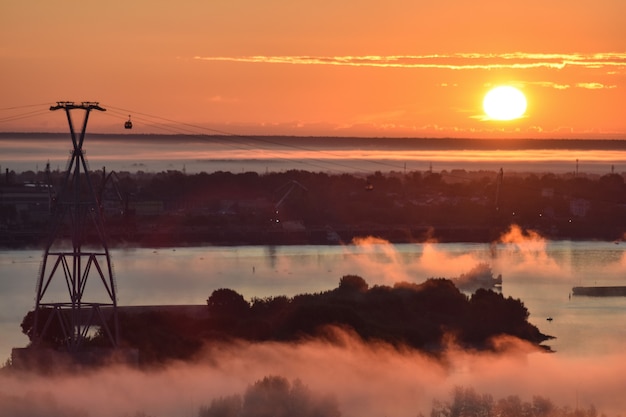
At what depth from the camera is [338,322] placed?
27.2 m

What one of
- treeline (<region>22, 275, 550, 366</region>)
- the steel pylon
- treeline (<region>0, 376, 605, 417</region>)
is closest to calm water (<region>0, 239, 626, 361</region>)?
treeline (<region>22, 275, 550, 366</region>)

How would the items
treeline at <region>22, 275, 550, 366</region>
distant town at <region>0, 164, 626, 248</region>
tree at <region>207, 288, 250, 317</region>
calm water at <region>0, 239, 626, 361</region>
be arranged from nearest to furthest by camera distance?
1. treeline at <region>22, 275, 550, 366</region>
2. tree at <region>207, 288, 250, 317</region>
3. calm water at <region>0, 239, 626, 361</region>
4. distant town at <region>0, 164, 626, 248</region>

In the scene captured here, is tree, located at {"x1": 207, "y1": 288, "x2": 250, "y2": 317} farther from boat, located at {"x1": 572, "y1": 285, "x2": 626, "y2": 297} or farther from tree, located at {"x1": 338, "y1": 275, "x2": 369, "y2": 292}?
boat, located at {"x1": 572, "y1": 285, "x2": 626, "y2": 297}

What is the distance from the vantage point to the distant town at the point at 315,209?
60.0m

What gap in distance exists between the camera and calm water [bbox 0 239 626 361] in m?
32.4

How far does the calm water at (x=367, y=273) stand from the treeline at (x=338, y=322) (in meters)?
1.30

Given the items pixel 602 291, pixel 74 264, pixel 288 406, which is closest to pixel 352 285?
pixel 602 291

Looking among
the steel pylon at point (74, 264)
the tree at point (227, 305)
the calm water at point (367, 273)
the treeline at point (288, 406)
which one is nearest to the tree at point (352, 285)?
the calm water at point (367, 273)

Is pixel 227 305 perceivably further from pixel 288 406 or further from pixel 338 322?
pixel 288 406

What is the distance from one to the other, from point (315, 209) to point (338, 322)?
42.3 m

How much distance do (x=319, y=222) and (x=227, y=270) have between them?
21176 millimetres

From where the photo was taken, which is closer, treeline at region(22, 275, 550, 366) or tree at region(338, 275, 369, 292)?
treeline at region(22, 275, 550, 366)

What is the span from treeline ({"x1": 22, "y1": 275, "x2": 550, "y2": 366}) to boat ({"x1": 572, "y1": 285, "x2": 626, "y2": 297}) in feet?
25.9

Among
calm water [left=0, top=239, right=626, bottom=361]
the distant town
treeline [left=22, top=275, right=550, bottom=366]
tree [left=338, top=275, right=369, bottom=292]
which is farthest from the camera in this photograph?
the distant town
